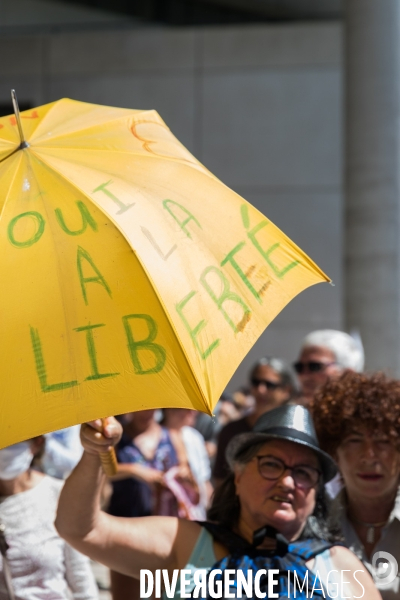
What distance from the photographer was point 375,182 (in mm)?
9812

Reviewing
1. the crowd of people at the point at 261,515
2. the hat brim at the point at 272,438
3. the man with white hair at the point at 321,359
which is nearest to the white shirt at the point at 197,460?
the man with white hair at the point at 321,359

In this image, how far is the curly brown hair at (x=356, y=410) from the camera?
134 inches

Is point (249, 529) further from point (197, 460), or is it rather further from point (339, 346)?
point (197, 460)

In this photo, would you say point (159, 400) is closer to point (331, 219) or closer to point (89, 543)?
point (89, 543)

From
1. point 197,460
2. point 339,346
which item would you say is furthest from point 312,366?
point 197,460

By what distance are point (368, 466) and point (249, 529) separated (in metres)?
0.62

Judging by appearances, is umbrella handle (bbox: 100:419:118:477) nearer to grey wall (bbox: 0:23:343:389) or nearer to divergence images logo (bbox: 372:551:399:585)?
divergence images logo (bbox: 372:551:399:585)

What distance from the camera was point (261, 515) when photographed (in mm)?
2906

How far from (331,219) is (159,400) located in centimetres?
1289

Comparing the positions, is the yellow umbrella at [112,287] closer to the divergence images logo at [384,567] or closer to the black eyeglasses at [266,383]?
the divergence images logo at [384,567]

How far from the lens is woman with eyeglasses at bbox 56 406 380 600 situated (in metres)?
2.69

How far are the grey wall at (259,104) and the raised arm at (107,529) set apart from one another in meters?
11.7

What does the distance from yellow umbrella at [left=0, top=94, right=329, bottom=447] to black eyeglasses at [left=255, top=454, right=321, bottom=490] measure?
0.58m

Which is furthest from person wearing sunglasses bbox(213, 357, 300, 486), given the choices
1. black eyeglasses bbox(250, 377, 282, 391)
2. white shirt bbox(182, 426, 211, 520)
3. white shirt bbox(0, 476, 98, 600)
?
white shirt bbox(0, 476, 98, 600)
